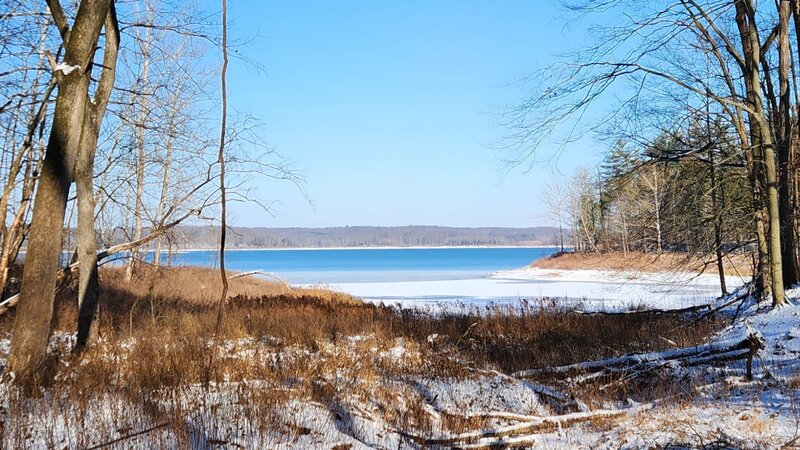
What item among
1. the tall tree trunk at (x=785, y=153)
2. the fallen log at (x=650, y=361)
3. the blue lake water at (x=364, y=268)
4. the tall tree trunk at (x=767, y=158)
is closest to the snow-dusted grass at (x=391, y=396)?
the fallen log at (x=650, y=361)

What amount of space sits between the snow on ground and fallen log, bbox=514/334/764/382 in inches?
175

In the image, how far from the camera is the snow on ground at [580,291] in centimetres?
1680

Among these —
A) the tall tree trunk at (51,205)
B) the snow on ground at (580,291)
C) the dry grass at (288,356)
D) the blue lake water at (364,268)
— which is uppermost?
the tall tree trunk at (51,205)

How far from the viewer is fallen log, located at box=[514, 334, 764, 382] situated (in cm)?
620

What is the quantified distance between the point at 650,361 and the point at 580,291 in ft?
62.8

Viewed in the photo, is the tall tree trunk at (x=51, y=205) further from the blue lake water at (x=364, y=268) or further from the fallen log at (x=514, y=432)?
the fallen log at (x=514, y=432)

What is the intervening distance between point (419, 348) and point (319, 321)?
3.18 m

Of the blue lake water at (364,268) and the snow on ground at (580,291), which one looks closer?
the snow on ground at (580,291)

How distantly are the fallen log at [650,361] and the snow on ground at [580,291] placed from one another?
14.6 ft

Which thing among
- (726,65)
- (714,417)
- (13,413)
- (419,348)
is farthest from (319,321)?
(726,65)

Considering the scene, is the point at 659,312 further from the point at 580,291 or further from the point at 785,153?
the point at 580,291

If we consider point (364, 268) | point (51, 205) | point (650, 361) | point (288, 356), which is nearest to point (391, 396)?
point (288, 356)

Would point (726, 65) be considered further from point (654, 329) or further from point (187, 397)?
point (187, 397)

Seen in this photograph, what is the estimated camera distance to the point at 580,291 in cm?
2472
